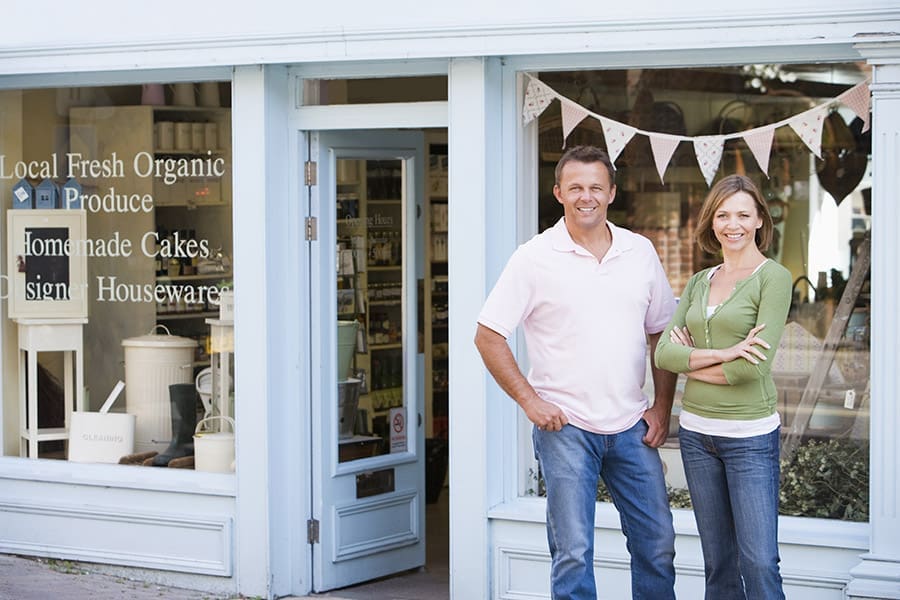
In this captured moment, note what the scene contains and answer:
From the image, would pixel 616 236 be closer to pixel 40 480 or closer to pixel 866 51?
pixel 866 51

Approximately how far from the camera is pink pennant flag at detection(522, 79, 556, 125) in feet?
21.1

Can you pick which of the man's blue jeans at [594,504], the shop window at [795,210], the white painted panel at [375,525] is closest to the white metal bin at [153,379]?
the white painted panel at [375,525]

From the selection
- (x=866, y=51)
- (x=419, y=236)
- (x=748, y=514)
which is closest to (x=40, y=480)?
(x=419, y=236)

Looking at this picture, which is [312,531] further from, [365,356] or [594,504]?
[594,504]

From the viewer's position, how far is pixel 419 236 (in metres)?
7.27

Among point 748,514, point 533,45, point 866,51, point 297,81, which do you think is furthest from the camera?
point 297,81

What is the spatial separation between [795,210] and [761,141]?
1.92 metres

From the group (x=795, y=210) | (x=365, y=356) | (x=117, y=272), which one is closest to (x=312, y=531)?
(x=365, y=356)

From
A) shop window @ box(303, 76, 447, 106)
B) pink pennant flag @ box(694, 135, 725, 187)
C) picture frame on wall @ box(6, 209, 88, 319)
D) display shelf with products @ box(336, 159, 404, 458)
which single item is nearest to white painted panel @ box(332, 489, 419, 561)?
display shelf with products @ box(336, 159, 404, 458)

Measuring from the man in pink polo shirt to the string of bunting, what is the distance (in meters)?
1.49

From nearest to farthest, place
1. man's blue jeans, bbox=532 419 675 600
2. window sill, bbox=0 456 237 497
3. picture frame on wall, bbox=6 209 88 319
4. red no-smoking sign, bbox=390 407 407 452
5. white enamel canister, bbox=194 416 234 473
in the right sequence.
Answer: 1. man's blue jeans, bbox=532 419 675 600
2. window sill, bbox=0 456 237 497
3. white enamel canister, bbox=194 416 234 473
4. red no-smoking sign, bbox=390 407 407 452
5. picture frame on wall, bbox=6 209 88 319

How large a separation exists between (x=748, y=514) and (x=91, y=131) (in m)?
4.38

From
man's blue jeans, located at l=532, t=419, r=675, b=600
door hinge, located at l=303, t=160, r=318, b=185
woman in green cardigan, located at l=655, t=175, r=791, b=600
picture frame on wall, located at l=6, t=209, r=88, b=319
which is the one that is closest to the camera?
woman in green cardigan, located at l=655, t=175, r=791, b=600

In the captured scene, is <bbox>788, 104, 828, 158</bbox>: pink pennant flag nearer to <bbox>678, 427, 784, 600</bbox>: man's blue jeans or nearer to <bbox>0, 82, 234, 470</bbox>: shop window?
<bbox>678, 427, 784, 600</bbox>: man's blue jeans
